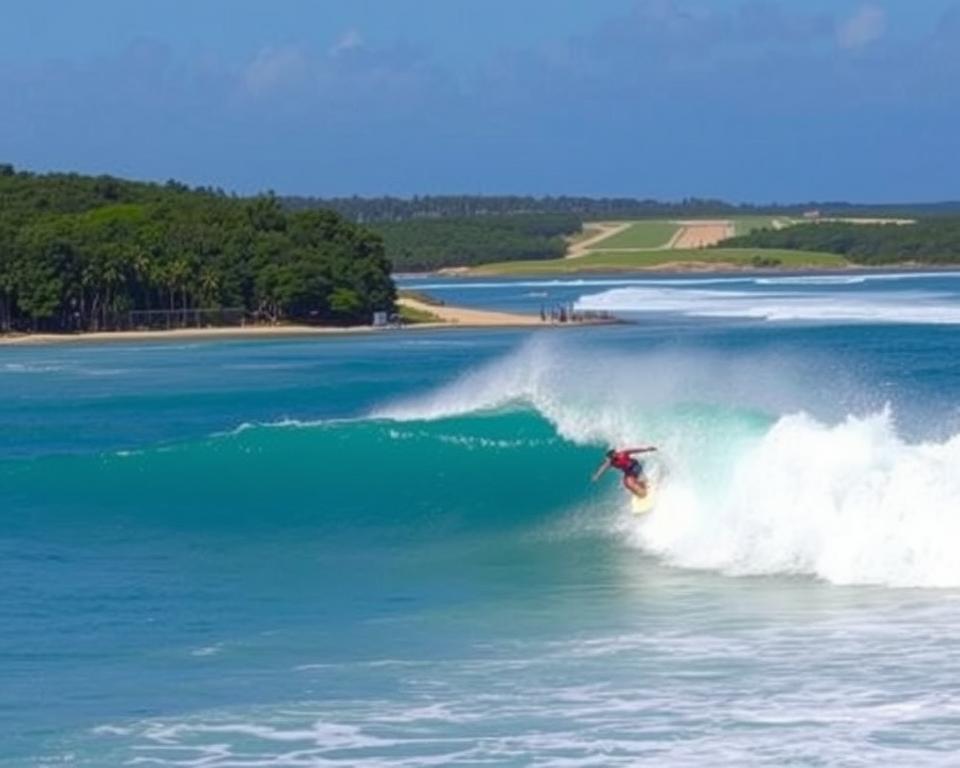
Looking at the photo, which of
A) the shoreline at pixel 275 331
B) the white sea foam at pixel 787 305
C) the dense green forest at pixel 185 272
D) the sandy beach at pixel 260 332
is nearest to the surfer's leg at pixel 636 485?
the white sea foam at pixel 787 305

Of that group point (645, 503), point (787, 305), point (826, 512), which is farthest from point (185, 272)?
point (826, 512)

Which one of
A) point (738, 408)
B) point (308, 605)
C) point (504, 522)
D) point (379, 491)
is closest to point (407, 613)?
point (308, 605)

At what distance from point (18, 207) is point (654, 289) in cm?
4948

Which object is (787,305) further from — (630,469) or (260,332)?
(630,469)

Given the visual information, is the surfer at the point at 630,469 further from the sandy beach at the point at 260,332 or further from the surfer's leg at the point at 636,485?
the sandy beach at the point at 260,332

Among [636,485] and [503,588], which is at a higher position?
[636,485]

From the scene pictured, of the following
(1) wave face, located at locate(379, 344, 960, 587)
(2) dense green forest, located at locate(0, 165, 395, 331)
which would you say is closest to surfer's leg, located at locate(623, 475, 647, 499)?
(1) wave face, located at locate(379, 344, 960, 587)

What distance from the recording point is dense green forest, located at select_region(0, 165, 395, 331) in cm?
9819

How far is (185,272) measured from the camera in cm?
10219

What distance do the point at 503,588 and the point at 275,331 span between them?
80727 mm

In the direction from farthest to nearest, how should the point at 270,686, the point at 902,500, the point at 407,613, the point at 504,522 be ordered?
the point at 504,522 → the point at 902,500 → the point at 407,613 → the point at 270,686

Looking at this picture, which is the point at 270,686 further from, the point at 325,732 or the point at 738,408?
the point at 738,408

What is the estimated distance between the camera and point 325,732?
43.2 ft

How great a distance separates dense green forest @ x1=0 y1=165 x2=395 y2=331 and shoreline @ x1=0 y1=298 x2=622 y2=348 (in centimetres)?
121
